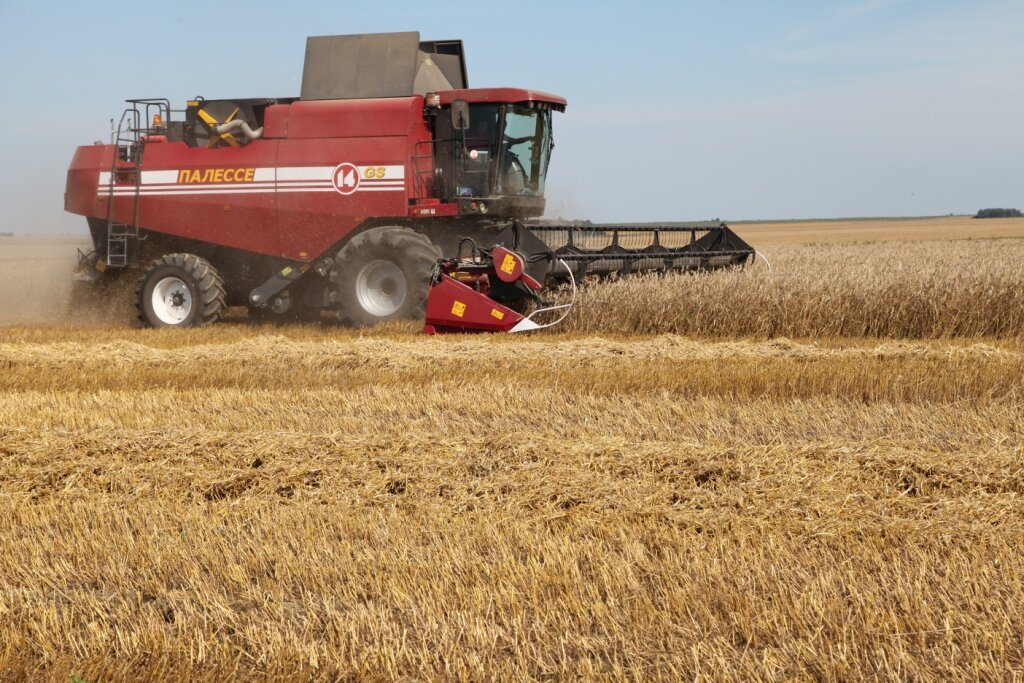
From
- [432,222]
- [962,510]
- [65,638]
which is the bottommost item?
[65,638]

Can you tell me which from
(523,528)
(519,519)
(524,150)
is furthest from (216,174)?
(523,528)

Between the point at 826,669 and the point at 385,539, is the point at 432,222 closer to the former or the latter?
the point at 385,539

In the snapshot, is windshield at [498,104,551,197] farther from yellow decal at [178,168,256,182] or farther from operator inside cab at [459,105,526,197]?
yellow decal at [178,168,256,182]

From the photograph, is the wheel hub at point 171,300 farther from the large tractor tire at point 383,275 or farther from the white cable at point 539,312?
the white cable at point 539,312

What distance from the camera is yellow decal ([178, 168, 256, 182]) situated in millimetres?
11250

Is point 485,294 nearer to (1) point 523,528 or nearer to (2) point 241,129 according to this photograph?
(2) point 241,129

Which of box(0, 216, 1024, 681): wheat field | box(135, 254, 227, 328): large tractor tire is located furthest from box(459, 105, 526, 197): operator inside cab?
box(0, 216, 1024, 681): wheat field

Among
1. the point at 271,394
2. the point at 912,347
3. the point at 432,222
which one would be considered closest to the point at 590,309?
the point at 432,222

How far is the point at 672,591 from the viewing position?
3168 millimetres

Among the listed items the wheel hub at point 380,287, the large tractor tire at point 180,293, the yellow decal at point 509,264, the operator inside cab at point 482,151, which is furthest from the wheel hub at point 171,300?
the yellow decal at point 509,264

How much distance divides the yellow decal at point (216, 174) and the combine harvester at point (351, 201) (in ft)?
0.06

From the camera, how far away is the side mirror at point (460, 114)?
32.8 feet

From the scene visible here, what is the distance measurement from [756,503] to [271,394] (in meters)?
3.55

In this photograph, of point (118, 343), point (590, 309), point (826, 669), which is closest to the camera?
point (826, 669)
